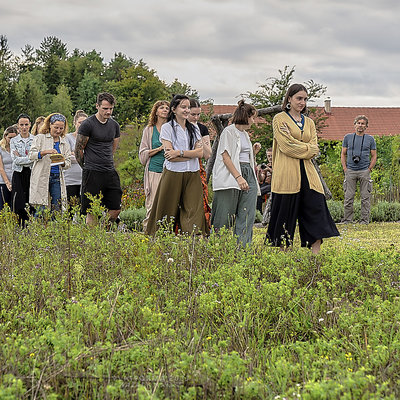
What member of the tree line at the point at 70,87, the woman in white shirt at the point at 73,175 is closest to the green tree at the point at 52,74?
the tree line at the point at 70,87

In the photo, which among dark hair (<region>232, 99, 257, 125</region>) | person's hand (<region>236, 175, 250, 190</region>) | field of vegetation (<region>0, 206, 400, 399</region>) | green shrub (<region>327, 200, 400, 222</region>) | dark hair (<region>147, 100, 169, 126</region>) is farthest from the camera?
green shrub (<region>327, 200, 400, 222</region>)

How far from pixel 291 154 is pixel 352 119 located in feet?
160

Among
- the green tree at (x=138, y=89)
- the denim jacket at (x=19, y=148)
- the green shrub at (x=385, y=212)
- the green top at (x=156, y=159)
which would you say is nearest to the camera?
the green top at (x=156, y=159)

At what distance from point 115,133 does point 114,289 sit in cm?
495

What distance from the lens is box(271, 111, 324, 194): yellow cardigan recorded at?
26.8 ft

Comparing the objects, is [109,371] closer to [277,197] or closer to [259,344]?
[259,344]

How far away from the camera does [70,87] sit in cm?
6525

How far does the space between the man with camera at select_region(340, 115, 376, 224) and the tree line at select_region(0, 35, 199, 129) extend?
95.2ft

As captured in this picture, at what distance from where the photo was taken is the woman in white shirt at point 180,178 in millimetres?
7941

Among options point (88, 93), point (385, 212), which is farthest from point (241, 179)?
point (88, 93)

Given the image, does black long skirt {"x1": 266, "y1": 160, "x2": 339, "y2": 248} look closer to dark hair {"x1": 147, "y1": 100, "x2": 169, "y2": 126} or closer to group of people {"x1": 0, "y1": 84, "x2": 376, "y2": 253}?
group of people {"x1": 0, "y1": 84, "x2": 376, "y2": 253}

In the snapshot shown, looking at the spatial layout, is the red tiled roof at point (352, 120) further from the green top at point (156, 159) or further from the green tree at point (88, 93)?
the green top at point (156, 159)

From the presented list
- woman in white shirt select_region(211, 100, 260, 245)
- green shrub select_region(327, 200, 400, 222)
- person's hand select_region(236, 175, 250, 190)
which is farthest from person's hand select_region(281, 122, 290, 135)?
green shrub select_region(327, 200, 400, 222)

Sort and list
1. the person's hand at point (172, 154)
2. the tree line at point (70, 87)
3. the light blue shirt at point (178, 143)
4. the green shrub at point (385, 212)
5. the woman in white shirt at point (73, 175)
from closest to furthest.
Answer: the person's hand at point (172, 154), the light blue shirt at point (178, 143), the woman in white shirt at point (73, 175), the green shrub at point (385, 212), the tree line at point (70, 87)
